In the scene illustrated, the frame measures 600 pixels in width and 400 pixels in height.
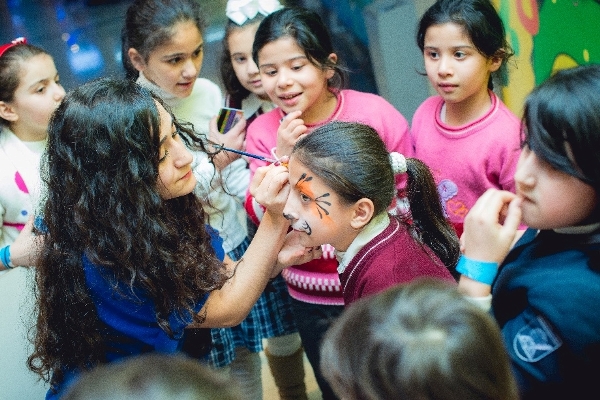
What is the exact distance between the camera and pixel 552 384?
923 mm

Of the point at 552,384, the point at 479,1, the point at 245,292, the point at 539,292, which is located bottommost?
the point at 245,292

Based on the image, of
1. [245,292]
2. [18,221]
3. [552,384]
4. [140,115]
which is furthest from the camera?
[18,221]

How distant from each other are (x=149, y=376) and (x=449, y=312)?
13.8 inches

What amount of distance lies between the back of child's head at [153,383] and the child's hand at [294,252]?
A: 64cm

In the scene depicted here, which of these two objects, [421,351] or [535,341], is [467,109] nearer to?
[535,341]

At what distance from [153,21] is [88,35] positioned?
13.9ft

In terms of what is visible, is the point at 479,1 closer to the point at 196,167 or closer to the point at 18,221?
the point at 196,167

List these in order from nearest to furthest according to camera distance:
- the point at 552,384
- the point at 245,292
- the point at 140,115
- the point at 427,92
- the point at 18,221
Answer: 1. the point at 552,384
2. the point at 140,115
3. the point at 245,292
4. the point at 18,221
5. the point at 427,92

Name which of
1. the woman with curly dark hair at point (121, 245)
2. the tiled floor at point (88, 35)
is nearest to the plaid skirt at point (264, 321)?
the woman with curly dark hair at point (121, 245)

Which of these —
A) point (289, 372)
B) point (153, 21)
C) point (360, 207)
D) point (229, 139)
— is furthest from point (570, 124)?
point (289, 372)

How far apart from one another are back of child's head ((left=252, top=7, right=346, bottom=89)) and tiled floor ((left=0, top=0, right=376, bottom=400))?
5.68 ft

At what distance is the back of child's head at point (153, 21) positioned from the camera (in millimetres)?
1832

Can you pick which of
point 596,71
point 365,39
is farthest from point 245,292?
point 365,39

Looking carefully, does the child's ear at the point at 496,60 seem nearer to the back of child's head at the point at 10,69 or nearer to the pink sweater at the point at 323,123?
the pink sweater at the point at 323,123
